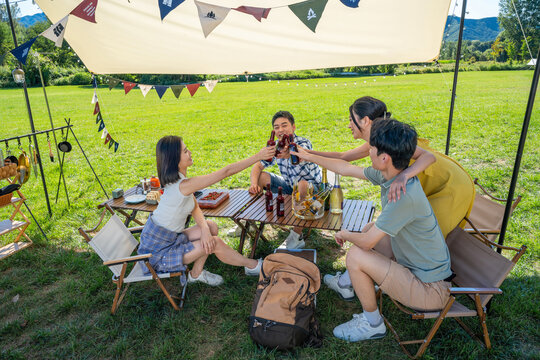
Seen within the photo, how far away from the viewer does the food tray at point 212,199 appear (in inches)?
150

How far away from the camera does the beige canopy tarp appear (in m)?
3.76

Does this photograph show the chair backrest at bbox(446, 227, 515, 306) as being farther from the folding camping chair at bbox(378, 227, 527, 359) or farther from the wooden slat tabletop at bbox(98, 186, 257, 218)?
the wooden slat tabletop at bbox(98, 186, 257, 218)

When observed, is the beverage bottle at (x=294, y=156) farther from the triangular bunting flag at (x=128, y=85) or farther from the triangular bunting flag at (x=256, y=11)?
the triangular bunting flag at (x=128, y=85)

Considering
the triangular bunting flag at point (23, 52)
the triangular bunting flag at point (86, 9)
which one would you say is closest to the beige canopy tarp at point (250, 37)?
the triangular bunting flag at point (86, 9)

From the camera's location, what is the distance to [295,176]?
4199 mm

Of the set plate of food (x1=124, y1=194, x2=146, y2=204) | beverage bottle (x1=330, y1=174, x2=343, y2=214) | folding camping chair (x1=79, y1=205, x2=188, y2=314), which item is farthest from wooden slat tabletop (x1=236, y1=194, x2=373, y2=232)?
plate of food (x1=124, y1=194, x2=146, y2=204)

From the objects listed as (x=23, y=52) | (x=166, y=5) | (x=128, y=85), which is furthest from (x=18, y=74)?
(x=166, y=5)

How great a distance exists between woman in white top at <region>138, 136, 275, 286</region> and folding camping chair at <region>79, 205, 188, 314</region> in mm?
158

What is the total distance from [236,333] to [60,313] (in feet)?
5.68

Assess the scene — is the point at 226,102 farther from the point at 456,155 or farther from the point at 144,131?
the point at 456,155

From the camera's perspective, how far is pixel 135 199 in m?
4.09

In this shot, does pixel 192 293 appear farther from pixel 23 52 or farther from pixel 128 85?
pixel 128 85

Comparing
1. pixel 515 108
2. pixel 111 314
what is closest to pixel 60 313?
pixel 111 314

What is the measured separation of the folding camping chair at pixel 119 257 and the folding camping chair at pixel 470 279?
192cm
